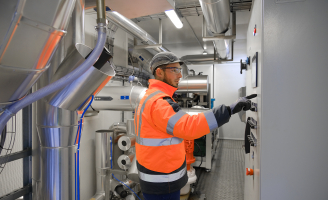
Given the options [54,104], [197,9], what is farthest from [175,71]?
[197,9]

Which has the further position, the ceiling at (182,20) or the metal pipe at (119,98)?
the metal pipe at (119,98)

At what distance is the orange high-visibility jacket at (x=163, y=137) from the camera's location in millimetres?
1104

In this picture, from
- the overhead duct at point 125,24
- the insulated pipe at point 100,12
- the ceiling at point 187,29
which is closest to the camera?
the insulated pipe at point 100,12

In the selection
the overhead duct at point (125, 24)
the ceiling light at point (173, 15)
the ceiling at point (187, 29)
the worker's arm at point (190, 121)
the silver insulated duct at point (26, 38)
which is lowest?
the worker's arm at point (190, 121)

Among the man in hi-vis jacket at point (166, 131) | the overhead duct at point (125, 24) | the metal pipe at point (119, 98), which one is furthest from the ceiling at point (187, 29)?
the man in hi-vis jacket at point (166, 131)

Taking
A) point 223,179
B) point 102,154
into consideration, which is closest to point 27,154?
point 102,154

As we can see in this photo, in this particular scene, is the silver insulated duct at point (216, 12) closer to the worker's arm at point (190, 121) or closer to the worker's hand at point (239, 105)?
the worker's hand at point (239, 105)

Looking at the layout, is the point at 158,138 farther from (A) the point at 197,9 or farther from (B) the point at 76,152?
(A) the point at 197,9

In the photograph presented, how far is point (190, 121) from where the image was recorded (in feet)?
3.61

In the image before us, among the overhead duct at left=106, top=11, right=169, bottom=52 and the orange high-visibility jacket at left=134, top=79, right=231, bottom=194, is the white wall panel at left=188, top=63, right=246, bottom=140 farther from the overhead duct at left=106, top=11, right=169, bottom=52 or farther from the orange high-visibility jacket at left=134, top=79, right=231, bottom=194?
the orange high-visibility jacket at left=134, top=79, right=231, bottom=194

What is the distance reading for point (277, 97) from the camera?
1.04 metres

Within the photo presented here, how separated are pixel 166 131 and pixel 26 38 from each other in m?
0.81

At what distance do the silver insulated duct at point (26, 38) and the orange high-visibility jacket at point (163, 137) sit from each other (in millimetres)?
670

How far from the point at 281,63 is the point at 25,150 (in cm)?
150
